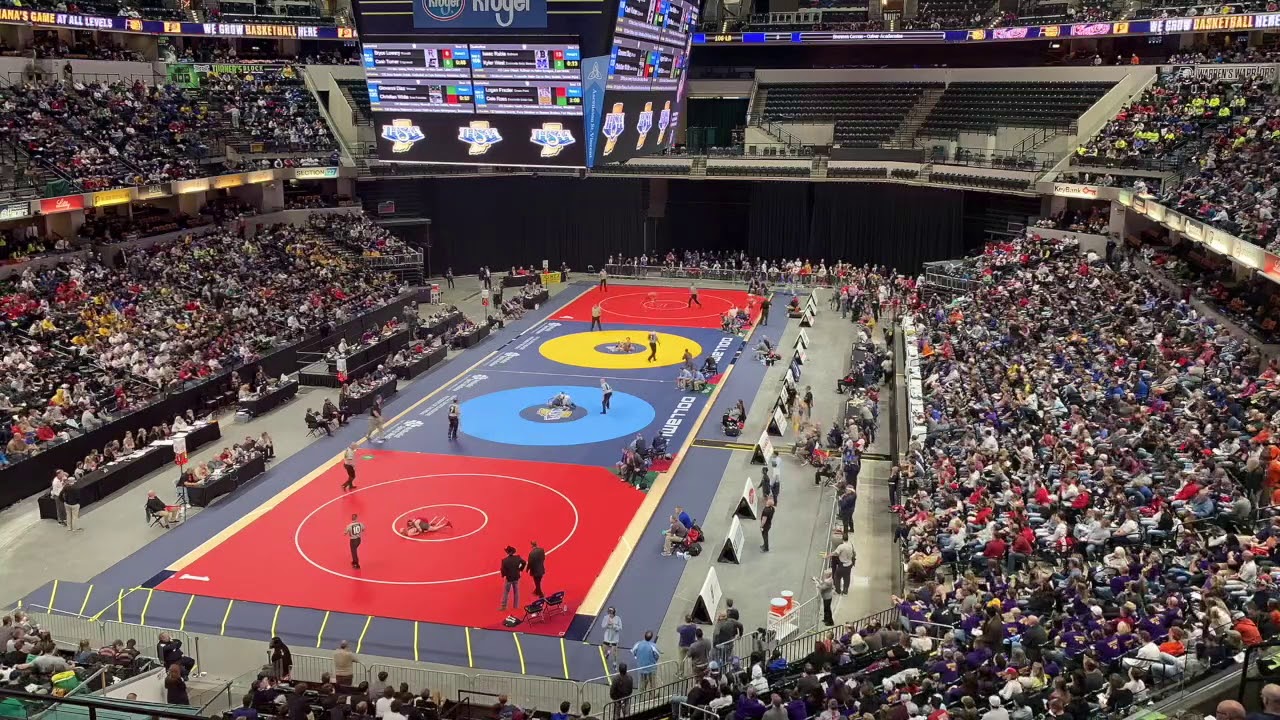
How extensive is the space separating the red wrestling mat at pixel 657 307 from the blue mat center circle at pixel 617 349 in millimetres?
3218

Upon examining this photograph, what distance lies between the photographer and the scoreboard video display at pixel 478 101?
2544cm

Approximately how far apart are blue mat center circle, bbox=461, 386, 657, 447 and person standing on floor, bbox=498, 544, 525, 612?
918 centimetres

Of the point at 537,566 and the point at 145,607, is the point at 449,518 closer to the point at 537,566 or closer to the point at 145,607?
the point at 537,566

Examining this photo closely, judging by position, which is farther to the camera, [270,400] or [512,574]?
[270,400]

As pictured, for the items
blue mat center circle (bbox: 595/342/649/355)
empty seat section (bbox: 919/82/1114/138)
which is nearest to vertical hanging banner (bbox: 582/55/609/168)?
blue mat center circle (bbox: 595/342/649/355)

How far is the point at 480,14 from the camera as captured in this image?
82.3 feet

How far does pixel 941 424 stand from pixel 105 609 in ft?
57.3

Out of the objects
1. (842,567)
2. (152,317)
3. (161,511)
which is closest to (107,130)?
(152,317)

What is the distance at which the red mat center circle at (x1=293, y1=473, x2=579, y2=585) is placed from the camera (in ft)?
70.0

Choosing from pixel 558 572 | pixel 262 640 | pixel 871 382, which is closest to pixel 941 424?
pixel 871 382

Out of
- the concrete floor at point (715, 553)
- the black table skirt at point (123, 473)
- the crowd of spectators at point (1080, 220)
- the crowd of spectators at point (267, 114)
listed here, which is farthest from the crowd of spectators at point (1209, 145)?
the crowd of spectators at point (267, 114)

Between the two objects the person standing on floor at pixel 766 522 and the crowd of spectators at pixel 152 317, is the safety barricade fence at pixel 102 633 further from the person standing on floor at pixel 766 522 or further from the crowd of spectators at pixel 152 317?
the person standing on floor at pixel 766 522

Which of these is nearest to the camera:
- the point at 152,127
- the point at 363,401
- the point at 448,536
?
the point at 448,536

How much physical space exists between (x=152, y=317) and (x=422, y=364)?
8.11 m
